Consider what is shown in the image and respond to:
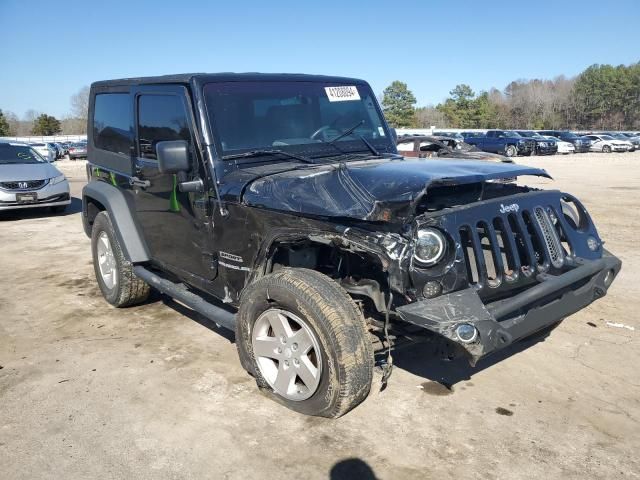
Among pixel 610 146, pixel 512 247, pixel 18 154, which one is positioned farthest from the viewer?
pixel 610 146

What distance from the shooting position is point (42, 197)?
10906mm

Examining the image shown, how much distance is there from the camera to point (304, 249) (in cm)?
360

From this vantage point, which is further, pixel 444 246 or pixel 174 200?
pixel 174 200

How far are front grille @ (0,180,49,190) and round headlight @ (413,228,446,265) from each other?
10019 millimetres

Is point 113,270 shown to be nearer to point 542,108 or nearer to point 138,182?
point 138,182

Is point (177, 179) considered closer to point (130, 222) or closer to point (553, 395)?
point (130, 222)

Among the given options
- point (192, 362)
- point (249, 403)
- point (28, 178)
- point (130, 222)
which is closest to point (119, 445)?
point (249, 403)

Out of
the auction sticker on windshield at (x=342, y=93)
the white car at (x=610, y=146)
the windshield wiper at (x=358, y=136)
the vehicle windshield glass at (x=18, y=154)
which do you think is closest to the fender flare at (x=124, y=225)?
the windshield wiper at (x=358, y=136)

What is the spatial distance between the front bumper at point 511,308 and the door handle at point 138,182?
2604 millimetres

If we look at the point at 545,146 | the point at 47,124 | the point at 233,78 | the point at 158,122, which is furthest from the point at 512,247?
the point at 47,124

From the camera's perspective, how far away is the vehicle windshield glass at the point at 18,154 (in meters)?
11.4

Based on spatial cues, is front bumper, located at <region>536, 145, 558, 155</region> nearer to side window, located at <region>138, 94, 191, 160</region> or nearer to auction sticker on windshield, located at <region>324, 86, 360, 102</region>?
auction sticker on windshield, located at <region>324, 86, 360, 102</region>

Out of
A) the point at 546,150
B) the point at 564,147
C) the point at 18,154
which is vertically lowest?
the point at 546,150

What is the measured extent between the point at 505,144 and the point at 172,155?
31.7 m
